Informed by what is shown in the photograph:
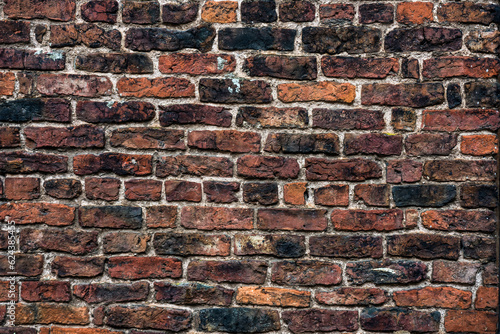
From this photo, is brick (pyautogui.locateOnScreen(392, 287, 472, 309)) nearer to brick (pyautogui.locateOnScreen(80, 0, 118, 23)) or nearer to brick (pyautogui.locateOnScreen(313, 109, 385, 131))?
brick (pyautogui.locateOnScreen(313, 109, 385, 131))

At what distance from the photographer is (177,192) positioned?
4.76 ft

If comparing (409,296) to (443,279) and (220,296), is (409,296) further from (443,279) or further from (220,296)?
(220,296)

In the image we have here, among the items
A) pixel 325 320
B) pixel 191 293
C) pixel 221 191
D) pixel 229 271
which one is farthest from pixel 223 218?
pixel 325 320

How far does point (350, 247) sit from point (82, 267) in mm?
1036

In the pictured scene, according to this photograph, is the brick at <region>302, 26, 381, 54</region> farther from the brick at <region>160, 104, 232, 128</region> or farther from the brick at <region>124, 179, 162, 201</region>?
the brick at <region>124, 179, 162, 201</region>

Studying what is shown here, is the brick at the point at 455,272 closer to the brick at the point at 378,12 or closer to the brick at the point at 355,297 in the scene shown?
the brick at the point at 355,297

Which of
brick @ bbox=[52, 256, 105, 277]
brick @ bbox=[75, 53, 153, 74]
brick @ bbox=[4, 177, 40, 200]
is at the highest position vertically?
brick @ bbox=[75, 53, 153, 74]

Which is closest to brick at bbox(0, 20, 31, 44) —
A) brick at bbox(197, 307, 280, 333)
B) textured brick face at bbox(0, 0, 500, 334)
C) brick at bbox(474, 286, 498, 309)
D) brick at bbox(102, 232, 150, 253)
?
textured brick face at bbox(0, 0, 500, 334)

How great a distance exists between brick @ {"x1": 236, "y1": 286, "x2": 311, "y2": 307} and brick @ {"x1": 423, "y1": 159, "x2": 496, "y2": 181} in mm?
687

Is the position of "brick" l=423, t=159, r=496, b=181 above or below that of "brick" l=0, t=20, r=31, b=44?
below

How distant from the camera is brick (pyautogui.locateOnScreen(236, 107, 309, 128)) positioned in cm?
145

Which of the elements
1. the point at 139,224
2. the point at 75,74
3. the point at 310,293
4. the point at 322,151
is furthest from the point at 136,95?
the point at 310,293

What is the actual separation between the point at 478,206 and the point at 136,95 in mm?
1383

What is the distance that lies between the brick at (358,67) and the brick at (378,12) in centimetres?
16
